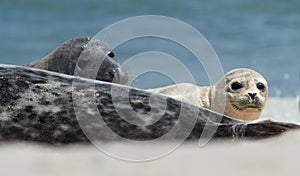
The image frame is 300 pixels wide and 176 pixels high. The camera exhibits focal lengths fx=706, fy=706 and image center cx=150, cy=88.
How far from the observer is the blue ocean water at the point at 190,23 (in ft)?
47.8

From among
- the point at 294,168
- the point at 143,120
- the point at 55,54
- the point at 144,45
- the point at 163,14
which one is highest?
the point at 163,14

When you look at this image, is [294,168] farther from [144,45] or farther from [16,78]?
[144,45]

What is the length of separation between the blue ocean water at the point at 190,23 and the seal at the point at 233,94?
6465 mm

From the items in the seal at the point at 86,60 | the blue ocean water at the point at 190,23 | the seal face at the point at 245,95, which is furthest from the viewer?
the blue ocean water at the point at 190,23

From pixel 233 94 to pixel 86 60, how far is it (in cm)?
127

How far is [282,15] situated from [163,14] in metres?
3.01

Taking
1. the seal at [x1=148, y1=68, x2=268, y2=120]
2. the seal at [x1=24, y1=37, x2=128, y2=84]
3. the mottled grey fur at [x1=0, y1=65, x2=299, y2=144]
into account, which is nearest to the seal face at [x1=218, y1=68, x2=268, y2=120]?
the seal at [x1=148, y1=68, x2=268, y2=120]

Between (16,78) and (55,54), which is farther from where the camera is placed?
(55,54)

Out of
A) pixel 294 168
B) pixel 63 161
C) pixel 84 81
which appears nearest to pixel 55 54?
pixel 84 81

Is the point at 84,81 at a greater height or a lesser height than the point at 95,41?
lesser

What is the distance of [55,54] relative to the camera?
5.85 meters

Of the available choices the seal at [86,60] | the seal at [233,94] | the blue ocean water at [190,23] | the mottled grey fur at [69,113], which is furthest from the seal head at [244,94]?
the blue ocean water at [190,23]

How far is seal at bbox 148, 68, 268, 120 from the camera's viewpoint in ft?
19.1

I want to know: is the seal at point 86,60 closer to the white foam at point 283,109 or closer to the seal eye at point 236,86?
the seal eye at point 236,86
